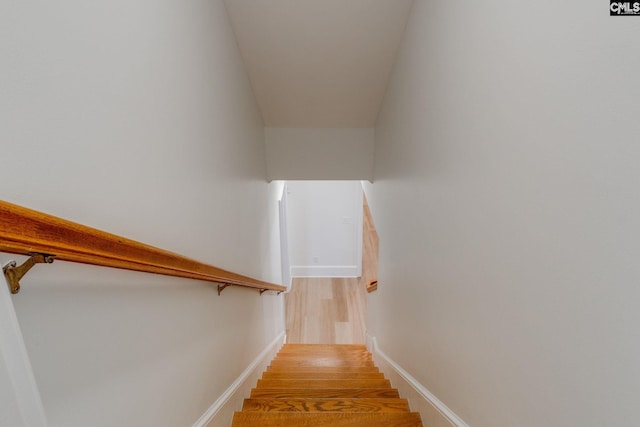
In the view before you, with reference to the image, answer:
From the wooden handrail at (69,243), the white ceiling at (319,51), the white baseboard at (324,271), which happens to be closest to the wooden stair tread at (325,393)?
the wooden handrail at (69,243)


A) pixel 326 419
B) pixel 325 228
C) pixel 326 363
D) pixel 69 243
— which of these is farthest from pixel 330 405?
pixel 325 228

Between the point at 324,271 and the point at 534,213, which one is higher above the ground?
the point at 534,213

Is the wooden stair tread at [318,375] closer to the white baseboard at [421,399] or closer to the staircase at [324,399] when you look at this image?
the staircase at [324,399]

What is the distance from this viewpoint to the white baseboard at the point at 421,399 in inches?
56.1

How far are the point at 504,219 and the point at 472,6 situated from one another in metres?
0.78

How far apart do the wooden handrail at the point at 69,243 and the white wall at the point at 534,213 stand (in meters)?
0.99

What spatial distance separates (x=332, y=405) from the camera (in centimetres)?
198

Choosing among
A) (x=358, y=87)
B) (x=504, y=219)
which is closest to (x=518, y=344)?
(x=504, y=219)

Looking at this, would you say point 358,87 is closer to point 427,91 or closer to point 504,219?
point 427,91

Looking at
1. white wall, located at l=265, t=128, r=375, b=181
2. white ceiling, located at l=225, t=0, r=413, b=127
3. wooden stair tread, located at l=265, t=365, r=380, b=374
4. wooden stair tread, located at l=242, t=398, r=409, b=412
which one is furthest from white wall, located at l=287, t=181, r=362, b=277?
wooden stair tread, located at l=242, t=398, r=409, b=412

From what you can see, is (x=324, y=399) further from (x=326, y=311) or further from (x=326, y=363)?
(x=326, y=311)

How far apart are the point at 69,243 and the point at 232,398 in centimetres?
159

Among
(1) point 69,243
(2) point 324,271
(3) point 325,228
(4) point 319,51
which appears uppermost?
(4) point 319,51

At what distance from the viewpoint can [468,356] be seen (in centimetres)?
126
